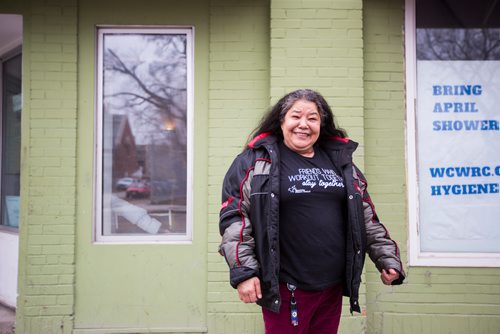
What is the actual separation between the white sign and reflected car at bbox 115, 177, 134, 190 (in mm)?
2820

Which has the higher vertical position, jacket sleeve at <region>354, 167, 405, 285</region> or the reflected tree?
the reflected tree

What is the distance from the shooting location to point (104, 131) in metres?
3.91

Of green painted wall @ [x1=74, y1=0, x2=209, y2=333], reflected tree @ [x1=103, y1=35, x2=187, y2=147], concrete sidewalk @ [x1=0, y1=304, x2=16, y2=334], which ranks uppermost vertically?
reflected tree @ [x1=103, y1=35, x2=187, y2=147]

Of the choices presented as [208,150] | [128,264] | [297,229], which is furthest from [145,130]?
[297,229]

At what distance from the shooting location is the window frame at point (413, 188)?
3.75m

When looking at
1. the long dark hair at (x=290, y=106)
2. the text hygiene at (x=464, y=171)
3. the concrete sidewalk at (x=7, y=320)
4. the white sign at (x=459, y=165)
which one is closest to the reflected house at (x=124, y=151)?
the concrete sidewalk at (x=7, y=320)

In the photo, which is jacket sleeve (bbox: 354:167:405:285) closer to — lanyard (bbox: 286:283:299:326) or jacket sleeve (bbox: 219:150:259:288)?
lanyard (bbox: 286:283:299:326)

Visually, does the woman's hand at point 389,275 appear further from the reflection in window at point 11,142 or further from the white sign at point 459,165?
the reflection in window at point 11,142

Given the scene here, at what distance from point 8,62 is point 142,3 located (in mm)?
2044

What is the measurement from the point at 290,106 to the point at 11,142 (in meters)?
3.84

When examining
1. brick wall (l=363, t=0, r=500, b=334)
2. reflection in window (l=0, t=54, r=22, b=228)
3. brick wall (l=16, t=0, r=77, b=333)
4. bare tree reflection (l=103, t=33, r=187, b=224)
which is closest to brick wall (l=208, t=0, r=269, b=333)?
bare tree reflection (l=103, t=33, r=187, b=224)

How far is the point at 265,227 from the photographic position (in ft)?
6.90

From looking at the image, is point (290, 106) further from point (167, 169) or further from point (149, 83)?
point (149, 83)

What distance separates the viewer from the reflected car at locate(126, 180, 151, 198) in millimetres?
3957
